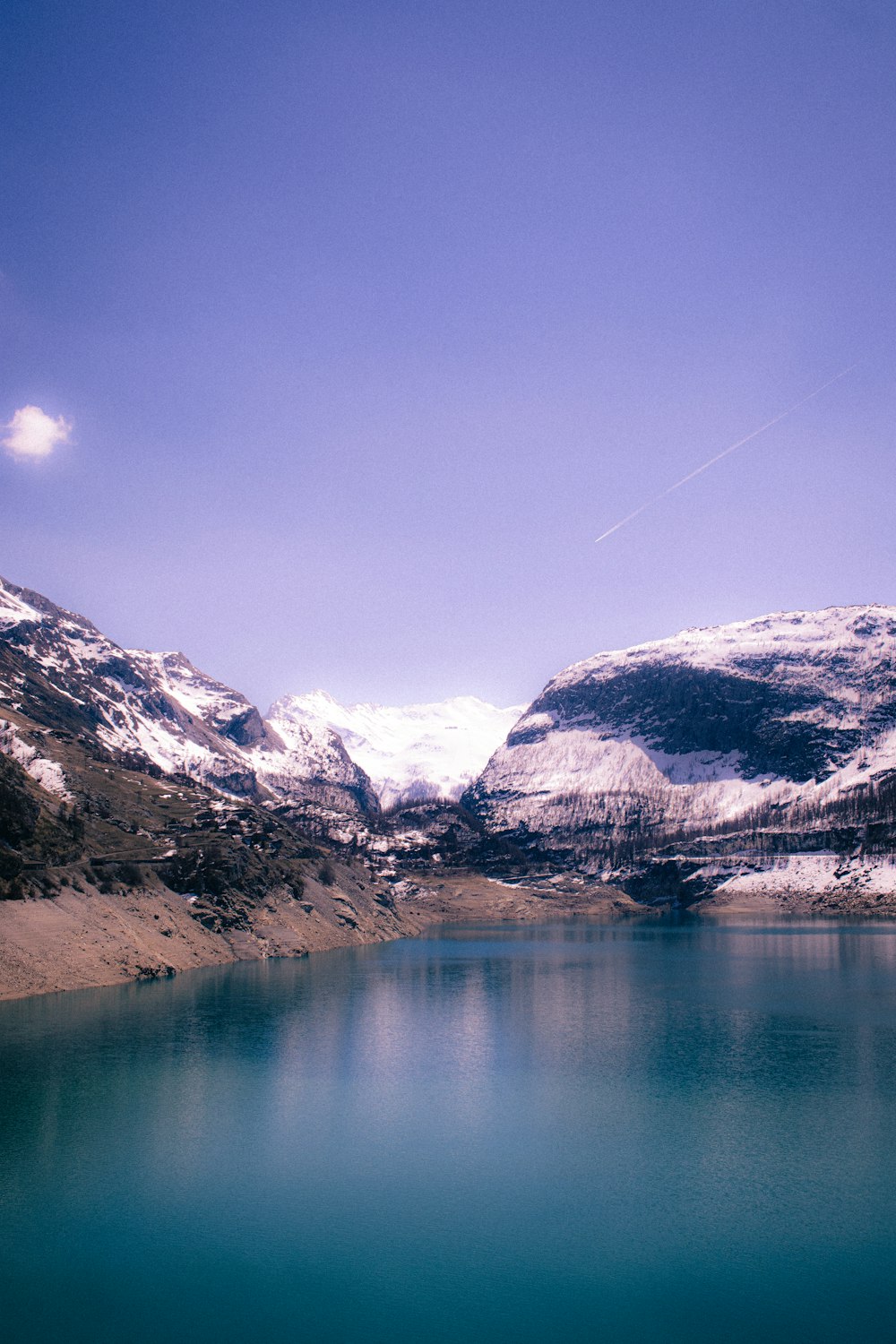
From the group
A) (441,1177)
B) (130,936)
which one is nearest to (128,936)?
(130,936)

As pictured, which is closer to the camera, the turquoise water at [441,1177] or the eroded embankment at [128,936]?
the turquoise water at [441,1177]

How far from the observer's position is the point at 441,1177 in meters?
49.4

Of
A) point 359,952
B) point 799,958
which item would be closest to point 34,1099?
point 359,952

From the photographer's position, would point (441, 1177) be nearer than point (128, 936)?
Yes

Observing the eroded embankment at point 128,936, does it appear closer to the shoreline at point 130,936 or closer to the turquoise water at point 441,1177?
the shoreline at point 130,936

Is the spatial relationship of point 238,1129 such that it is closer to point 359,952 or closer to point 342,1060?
point 342,1060

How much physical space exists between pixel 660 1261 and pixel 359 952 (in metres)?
147

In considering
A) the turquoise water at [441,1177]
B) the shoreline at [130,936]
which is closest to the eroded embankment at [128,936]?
the shoreline at [130,936]

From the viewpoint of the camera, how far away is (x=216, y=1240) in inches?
1617

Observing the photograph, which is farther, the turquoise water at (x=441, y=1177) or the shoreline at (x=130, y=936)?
the shoreline at (x=130, y=936)

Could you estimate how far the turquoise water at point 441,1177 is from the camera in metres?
35.0

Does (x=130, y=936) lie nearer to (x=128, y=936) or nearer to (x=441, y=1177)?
(x=128, y=936)

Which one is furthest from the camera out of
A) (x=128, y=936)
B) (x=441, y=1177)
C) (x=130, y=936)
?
(x=130, y=936)

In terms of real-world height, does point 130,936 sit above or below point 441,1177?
above
